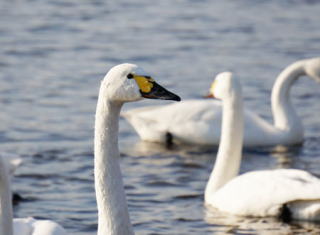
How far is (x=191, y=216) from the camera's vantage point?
9.28 metres

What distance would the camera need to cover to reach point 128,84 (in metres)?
5.60

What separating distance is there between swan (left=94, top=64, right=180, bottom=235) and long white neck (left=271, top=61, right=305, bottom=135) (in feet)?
22.6

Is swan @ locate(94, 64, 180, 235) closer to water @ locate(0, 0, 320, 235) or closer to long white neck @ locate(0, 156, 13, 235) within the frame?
long white neck @ locate(0, 156, 13, 235)

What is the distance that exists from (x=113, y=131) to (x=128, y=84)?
11.8 inches

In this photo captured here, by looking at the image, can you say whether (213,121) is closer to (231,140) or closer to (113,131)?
(231,140)

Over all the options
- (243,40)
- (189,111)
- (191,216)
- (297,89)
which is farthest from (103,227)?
(243,40)

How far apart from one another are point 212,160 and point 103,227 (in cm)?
606

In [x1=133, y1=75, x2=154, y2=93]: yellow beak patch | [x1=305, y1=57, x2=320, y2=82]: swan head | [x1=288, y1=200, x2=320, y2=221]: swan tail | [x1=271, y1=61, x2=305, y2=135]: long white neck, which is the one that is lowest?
[x1=288, y1=200, x2=320, y2=221]: swan tail

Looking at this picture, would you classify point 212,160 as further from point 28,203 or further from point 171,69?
point 171,69

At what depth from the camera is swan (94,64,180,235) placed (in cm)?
561

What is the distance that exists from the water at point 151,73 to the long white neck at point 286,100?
32 centimetres

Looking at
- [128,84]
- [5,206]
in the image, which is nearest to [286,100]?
[5,206]

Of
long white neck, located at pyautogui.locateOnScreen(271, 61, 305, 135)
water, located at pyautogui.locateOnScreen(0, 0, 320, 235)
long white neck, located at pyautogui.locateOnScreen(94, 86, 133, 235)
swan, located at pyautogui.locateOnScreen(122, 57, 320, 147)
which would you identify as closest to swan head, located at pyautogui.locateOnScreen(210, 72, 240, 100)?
water, located at pyautogui.locateOnScreen(0, 0, 320, 235)

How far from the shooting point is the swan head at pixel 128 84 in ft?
18.4
